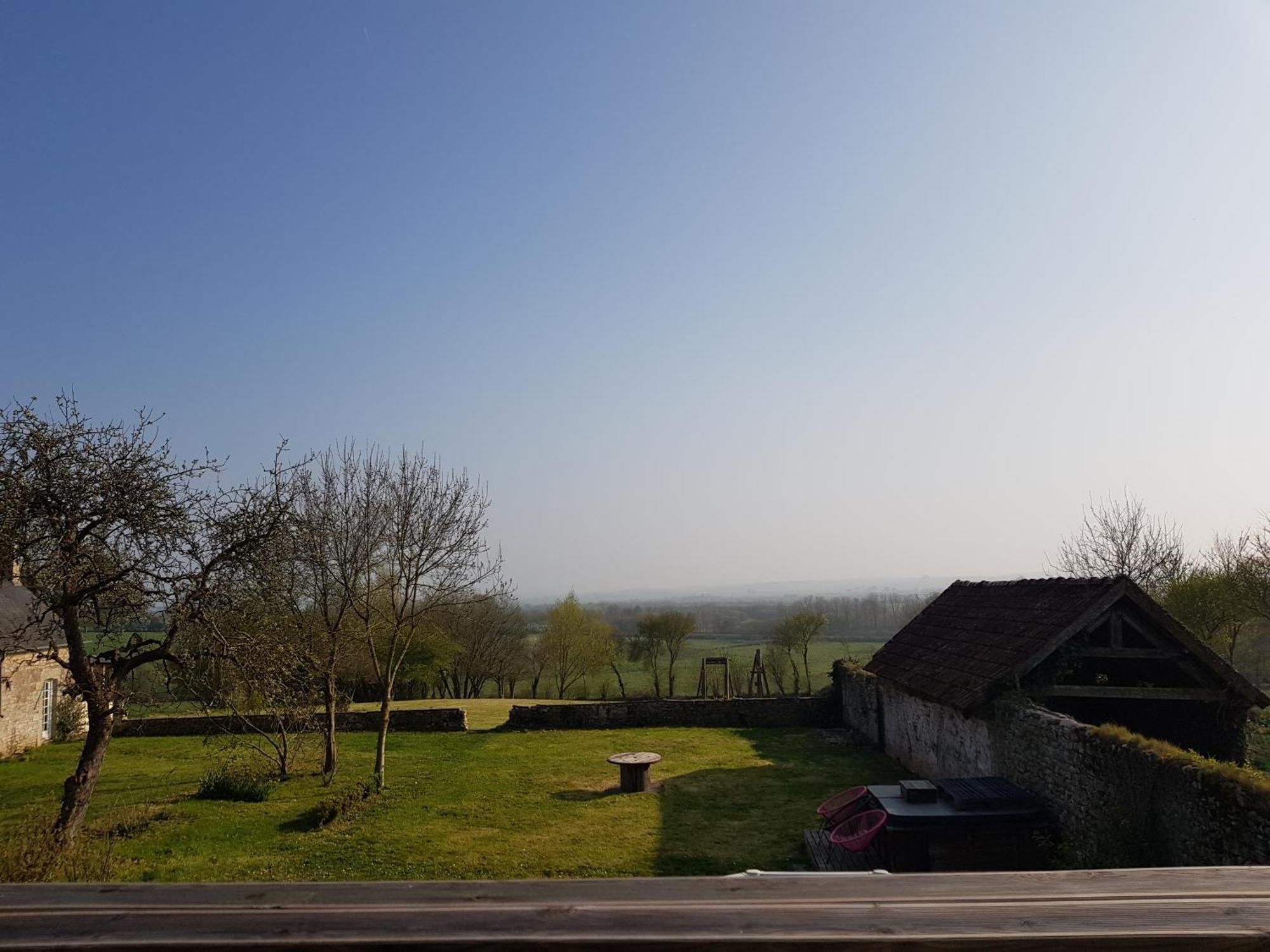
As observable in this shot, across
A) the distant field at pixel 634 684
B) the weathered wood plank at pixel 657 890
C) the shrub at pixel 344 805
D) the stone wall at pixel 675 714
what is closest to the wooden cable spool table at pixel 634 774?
the shrub at pixel 344 805

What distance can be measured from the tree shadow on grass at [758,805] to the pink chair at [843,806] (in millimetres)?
A: 699

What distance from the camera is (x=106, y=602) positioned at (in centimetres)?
1081

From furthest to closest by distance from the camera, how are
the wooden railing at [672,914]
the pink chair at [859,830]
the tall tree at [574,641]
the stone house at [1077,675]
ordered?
the tall tree at [574,641]
the stone house at [1077,675]
the pink chair at [859,830]
the wooden railing at [672,914]

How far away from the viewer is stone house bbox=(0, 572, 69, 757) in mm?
21609

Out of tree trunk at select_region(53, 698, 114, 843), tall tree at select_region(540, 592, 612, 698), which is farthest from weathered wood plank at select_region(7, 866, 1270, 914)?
tall tree at select_region(540, 592, 612, 698)

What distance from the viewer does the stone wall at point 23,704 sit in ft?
70.9

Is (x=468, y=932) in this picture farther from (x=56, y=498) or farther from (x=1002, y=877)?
(x=56, y=498)

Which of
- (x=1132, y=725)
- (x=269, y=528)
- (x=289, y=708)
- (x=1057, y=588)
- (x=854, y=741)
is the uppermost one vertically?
(x=269, y=528)

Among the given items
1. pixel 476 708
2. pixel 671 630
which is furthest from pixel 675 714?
pixel 671 630

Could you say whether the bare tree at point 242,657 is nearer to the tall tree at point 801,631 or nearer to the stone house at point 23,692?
the stone house at point 23,692

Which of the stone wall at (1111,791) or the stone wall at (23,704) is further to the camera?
the stone wall at (23,704)

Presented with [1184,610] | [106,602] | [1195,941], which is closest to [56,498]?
[106,602]

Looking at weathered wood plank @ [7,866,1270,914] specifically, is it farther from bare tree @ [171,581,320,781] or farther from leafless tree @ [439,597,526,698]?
leafless tree @ [439,597,526,698]

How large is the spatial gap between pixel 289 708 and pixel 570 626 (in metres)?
31.5
